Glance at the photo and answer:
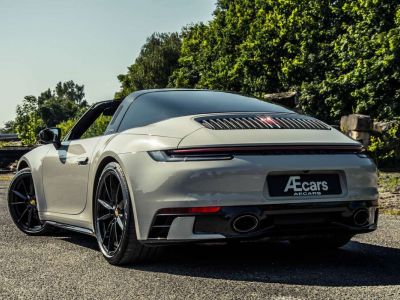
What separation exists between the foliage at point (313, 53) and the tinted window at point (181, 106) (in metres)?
16.1

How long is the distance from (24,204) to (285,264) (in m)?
3.07

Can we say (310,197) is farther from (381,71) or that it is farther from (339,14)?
(339,14)

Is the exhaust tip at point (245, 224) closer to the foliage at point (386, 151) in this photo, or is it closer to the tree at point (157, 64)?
the foliage at point (386, 151)

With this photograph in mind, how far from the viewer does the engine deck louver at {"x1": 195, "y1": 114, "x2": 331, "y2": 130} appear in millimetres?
4273

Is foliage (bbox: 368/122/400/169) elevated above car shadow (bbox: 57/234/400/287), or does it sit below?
below

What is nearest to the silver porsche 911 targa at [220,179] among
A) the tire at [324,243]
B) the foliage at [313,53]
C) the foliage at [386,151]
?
the tire at [324,243]

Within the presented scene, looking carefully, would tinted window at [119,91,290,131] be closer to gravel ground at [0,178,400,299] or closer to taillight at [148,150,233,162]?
taillight at [148,150,233,162]

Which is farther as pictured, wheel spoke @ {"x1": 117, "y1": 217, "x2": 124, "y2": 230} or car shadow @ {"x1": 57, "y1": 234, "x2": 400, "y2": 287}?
wheel spoke @ {"x1": 117, "y1": 217, "x2": 124, "y2": 230}

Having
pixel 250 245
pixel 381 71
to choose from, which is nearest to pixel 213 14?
pixel 381 71

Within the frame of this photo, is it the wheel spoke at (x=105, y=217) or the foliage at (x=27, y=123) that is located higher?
the wheel spoke at (x=105, y=217)

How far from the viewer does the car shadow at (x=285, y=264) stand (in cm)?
398

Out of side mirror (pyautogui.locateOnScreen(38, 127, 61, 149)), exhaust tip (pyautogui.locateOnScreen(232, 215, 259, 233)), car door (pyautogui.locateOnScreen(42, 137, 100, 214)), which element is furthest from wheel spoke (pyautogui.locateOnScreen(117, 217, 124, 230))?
side mirror (pyautogui.locateOnScreen(38, 127, 61, 149))

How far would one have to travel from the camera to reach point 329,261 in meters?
4.61

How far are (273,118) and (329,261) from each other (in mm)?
1081
